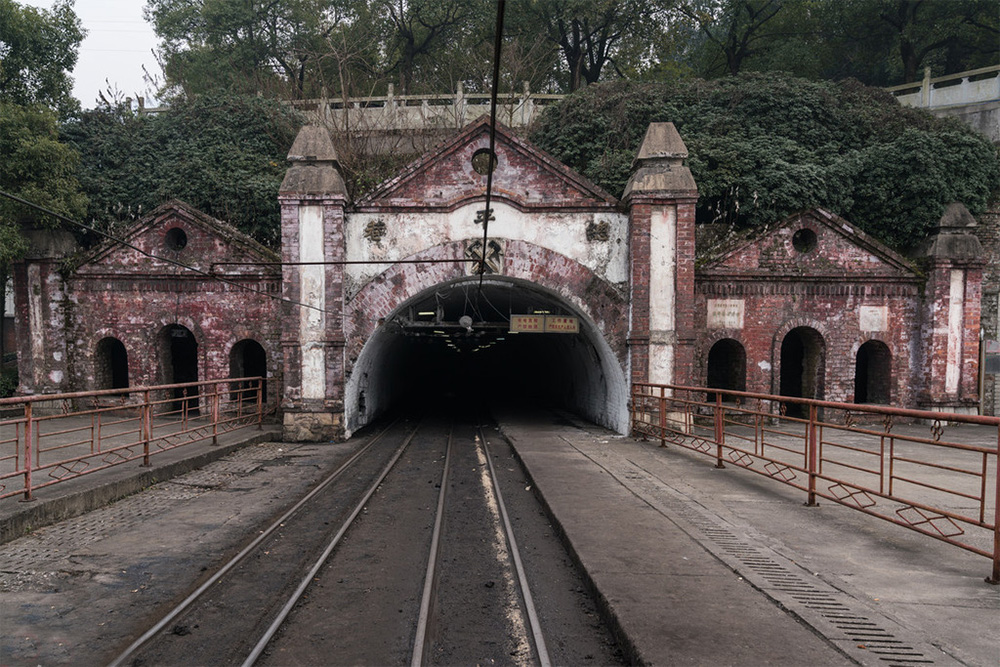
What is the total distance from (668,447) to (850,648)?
8.52 metres

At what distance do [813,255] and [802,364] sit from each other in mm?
2893

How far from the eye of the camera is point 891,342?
15484mm

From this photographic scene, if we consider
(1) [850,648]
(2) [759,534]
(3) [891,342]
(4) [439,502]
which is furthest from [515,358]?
(1) [850,648]

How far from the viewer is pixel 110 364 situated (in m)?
16.8

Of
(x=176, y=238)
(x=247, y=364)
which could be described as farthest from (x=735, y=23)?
(x=247, y=364)

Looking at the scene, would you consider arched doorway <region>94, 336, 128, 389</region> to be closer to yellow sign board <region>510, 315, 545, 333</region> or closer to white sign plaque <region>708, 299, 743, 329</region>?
yellow sign board <region>510, 315, 545, 333</region>

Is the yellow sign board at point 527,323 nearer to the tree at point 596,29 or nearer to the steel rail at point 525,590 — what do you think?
the steel rail at point 525,590

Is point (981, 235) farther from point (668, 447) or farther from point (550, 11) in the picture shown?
point (550, 11)

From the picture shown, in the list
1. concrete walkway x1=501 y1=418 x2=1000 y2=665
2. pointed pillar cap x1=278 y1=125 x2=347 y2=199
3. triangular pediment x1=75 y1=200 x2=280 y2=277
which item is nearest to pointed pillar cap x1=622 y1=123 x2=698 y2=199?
pointed pillar cap x1=278 y1=125 x2=347 y2=199

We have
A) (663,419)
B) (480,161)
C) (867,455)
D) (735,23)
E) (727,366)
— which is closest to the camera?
(867,455)

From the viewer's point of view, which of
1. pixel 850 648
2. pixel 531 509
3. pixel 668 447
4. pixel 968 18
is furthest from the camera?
pixel 968 18

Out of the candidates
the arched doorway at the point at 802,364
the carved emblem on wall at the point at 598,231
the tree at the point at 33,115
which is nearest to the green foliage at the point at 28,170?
the tree at the point at 33,115

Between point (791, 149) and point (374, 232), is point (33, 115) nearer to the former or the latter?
point (374, 232)

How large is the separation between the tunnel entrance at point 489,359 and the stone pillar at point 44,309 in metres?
7.96
